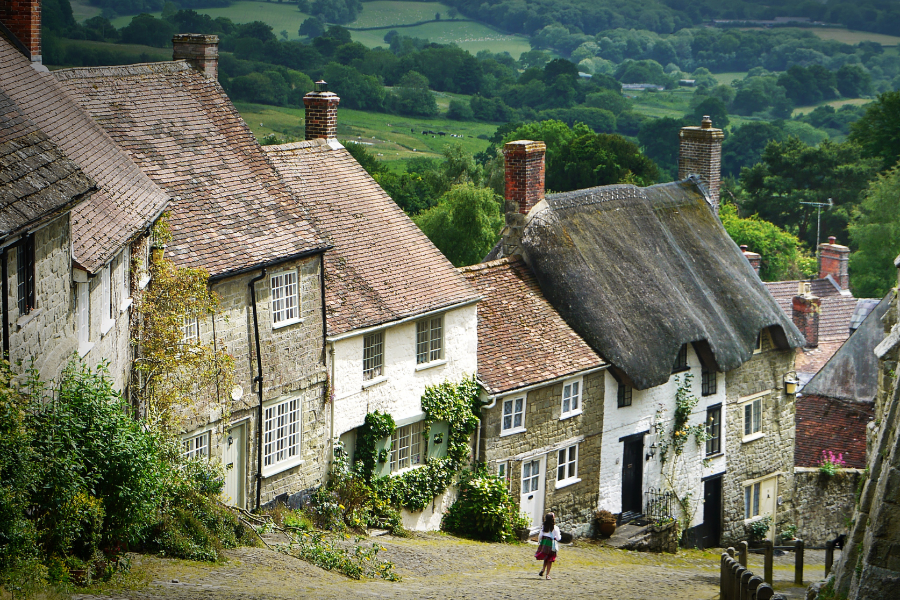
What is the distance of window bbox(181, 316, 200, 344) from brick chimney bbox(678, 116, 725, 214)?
759 inches

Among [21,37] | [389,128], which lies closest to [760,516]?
[21,37]

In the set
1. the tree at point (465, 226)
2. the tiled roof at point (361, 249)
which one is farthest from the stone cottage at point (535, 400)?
the tree at point (465, 226)

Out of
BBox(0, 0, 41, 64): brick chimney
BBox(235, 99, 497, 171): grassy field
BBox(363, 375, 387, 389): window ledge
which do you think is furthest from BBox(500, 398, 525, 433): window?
BBox(235, 99, 497, 171): grassy field

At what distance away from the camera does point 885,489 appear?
12.4 meters

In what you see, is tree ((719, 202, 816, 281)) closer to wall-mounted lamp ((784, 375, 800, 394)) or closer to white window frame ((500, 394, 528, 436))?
wall-mounted lamp ((784, 375, 800, 394))

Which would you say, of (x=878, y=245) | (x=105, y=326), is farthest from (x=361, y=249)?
(x=878, y=245)

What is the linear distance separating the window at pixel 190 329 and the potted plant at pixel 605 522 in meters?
12.4

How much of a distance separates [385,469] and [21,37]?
11152 mm

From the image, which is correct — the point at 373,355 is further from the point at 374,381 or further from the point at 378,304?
the point at 378,304

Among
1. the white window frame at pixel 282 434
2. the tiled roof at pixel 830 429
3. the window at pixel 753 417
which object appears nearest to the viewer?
the white window frame at pixel 282 434

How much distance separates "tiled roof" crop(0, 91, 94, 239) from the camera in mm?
13070

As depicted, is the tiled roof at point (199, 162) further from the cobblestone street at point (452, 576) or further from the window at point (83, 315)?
the cobblestone street at point (452, 576)

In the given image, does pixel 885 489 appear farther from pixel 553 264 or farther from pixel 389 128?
pixel 389 128

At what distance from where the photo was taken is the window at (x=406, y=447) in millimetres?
25328
